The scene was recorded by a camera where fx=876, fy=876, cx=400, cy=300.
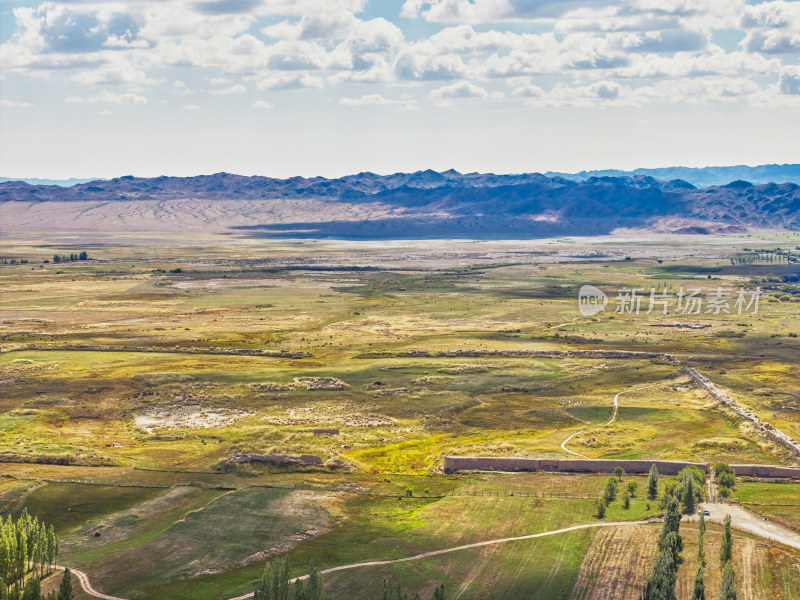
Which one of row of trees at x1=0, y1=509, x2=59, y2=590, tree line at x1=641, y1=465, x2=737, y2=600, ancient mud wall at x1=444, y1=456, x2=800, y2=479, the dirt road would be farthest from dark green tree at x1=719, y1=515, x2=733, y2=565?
row of trees at x1=0, y1=509, x2=59, y2=590

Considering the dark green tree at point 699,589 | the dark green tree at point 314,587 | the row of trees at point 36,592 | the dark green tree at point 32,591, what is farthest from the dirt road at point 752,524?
the dark green tree at point 32,591

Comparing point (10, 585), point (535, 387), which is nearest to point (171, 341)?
point (535, 387)

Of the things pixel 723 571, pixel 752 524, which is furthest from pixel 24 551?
pixel 752 524

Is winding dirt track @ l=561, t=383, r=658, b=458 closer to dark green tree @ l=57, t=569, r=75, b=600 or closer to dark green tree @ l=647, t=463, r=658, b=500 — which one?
dark green tree @ l=647, t=463, r=658, b=500

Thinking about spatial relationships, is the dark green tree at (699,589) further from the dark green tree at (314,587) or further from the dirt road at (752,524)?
the dark green tree at (314,587)

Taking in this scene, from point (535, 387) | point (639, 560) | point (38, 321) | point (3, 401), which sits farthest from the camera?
point (38, 321)

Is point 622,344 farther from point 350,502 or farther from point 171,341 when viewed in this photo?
point 350,502
